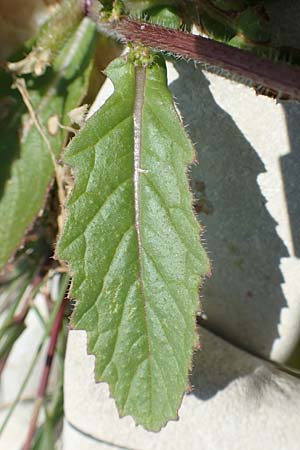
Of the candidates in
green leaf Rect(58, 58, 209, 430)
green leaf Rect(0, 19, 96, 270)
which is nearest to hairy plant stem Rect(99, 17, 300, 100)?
green leaf Rect(58, 58, 209, 430)

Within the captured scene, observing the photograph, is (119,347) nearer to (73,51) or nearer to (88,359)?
(88,359)

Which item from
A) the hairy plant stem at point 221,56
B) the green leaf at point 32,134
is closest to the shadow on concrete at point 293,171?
the hairy plant stem at point 221,56

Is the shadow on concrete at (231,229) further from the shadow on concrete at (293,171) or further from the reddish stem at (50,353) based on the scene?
the reddish stem at (50,353)

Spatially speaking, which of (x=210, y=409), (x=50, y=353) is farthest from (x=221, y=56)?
(x=50, y=353)

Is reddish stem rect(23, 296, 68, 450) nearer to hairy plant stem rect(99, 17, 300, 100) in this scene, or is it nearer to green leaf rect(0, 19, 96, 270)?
green leaf rect(0, 19, 96, 270)

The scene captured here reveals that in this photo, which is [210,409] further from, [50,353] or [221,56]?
[221,56]

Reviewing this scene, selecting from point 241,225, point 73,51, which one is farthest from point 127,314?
point 73,51
